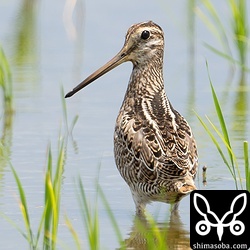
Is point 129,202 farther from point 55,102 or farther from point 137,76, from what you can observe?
point 55,102

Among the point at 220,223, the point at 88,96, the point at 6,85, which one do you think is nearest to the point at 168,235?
the point at 220,223

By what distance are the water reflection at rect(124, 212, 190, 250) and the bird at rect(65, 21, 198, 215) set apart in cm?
13

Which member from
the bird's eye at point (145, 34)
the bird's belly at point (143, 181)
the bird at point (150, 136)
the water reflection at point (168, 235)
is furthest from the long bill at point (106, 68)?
the water reflection at point (168, 235)

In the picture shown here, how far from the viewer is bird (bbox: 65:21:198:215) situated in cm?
845

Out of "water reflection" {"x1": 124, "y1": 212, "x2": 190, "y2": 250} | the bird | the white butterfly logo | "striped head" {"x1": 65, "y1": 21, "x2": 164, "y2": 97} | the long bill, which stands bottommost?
"water reflection" {"x1": 124, "y1": 212, "x2": 190, "y2": 250}

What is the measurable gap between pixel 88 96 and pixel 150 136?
3.57 metres

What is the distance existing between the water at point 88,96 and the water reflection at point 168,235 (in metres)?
0.02

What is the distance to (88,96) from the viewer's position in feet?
39.9

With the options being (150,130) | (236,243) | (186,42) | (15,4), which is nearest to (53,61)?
(186,42)

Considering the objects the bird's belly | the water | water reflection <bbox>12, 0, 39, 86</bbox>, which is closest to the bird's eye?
the bird's belly

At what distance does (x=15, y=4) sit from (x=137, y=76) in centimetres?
625

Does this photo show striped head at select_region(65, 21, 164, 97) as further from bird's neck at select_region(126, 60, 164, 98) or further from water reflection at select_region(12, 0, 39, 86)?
water reflection at select_region(12, 0, 39, 86)

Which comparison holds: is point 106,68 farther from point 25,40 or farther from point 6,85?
point 25,40

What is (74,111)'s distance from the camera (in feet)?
38.0
